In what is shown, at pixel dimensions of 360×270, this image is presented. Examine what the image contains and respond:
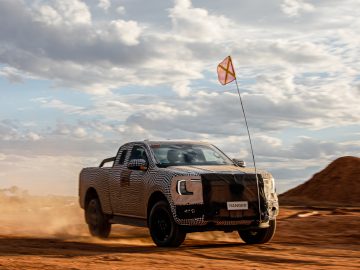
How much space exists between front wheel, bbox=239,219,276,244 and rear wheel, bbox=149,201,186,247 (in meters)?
1.59

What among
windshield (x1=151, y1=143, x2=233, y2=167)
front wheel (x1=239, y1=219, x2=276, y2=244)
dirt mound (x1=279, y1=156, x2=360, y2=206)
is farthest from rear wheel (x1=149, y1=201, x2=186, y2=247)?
dirt mound (x1=279, y1=156, x2=360, y2=206)

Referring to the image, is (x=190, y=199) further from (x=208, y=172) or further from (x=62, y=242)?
(x=62, y=242)

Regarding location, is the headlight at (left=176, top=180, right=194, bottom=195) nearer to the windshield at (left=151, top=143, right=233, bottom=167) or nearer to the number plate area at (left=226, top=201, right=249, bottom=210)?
the number plate area at (left=226, top=201, right=249, bottom=210)

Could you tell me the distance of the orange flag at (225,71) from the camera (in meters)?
14.3

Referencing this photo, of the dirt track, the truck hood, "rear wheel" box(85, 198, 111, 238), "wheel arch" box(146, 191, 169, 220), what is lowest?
the dirt track

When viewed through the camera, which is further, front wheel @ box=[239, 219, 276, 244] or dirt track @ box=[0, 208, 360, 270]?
front wheel @ box=[239, 219, 276, 244]

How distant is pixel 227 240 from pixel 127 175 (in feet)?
8.68

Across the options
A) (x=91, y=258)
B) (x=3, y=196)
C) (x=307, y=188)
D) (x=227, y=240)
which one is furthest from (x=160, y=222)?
(x=307, y=188)

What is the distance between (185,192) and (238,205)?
943 mm

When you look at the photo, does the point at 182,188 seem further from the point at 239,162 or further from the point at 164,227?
the point at 239,162

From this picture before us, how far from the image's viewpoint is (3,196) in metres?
27.7

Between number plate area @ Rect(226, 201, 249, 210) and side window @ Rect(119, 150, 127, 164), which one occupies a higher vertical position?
side window @ Rect(119, 150, 127, 164)

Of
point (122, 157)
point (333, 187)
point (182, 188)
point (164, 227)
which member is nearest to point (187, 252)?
point (164, 227)

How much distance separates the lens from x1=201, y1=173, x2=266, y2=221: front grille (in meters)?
10.8
